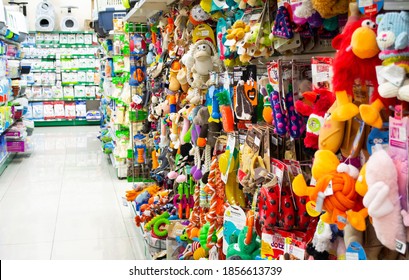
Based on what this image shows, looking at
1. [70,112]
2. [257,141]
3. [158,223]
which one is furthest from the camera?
[70,112]

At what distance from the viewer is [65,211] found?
474cm

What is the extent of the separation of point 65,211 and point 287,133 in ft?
11.5

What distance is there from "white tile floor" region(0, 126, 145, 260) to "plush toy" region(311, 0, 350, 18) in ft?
8.58

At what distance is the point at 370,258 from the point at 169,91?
2.44 metres

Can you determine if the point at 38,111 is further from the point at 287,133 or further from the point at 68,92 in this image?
the point at 287,133

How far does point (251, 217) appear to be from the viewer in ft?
6.38

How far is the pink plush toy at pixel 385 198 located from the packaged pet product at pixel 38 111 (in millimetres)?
11764

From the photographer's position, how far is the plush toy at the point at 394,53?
1019 mm

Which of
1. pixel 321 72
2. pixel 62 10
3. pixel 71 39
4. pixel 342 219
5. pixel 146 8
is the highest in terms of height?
pixel 62 10

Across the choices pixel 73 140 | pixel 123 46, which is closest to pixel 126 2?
pixel 123 46

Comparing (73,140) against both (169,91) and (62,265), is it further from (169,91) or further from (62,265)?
(62,265)

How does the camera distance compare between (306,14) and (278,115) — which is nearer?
(306,14)

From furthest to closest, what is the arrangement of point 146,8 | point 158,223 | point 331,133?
point 146,8
point 158,223
point 331,133

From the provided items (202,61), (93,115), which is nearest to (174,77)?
(202,61)
